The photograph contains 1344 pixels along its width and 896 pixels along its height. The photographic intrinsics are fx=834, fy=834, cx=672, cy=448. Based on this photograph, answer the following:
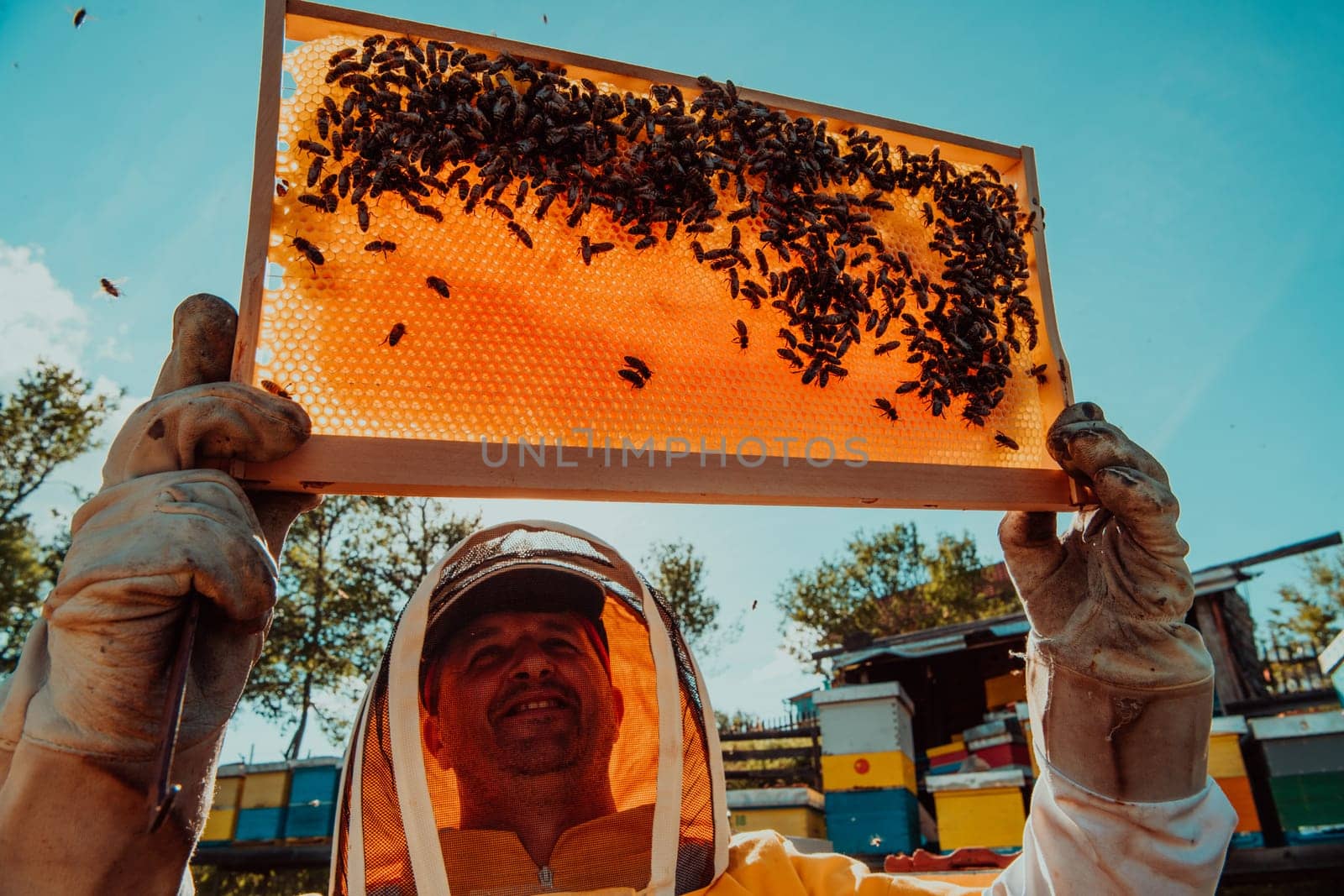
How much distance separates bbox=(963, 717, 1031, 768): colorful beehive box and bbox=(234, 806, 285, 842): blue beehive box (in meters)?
9.60

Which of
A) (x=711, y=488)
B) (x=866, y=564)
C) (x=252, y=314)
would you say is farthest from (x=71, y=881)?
(x=866, y=564)

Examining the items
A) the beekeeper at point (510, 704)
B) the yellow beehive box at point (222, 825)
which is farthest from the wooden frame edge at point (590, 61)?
the yellow beehive box at point (222, 825)

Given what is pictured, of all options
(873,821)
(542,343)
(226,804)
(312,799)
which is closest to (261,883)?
(226,804)

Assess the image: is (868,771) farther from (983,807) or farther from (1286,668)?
(1286,668)

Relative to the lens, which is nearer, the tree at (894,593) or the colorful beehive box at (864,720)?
the colorful beehive box at (864,720)

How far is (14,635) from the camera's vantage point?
18797mm

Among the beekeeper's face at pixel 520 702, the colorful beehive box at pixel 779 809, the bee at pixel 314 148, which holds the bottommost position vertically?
the colorful beehive box at pixel 779 809

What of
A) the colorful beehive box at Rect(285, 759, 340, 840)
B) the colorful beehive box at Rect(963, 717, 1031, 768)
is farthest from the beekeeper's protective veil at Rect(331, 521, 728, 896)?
the colorful beehive box at Rect(285, 759, 340, 840)

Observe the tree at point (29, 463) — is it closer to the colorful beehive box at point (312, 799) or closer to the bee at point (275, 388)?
the colorful beehive box at point (312, 799)

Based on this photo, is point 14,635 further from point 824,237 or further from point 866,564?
point 866,564

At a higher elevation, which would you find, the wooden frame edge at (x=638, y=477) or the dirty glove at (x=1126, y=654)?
the wooden frame edge at (x=638, y=477)

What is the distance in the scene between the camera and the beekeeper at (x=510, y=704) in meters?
1.99

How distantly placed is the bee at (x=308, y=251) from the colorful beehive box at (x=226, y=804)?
12.6m

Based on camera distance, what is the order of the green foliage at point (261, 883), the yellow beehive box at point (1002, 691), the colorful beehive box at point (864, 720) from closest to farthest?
the colorful beehive box at point (864, 720)
the yellow beehive box at point (1002, 691)
the green foliage at point (261, 883)
